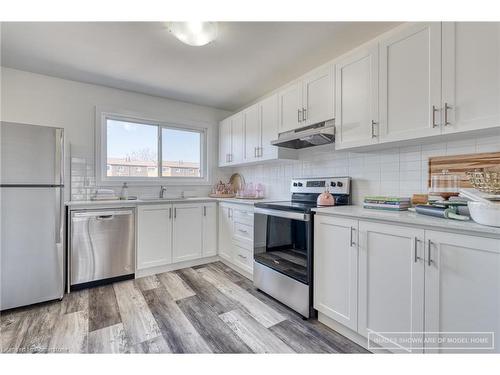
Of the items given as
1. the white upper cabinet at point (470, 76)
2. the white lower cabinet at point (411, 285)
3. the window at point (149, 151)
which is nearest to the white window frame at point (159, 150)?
the window at point (149, 151)

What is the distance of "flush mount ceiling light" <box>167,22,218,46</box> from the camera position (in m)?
1.70

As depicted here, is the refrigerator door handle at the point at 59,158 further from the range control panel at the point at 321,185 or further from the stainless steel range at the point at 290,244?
the range control panel at the point at 321,185

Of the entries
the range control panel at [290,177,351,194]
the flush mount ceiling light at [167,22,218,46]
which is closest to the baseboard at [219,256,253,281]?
the range control panel at [290,177,351,194]

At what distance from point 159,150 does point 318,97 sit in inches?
93.6

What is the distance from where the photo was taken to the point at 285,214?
208 cm

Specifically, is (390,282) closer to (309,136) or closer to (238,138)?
(309,136)

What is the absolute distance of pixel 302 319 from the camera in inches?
74.9

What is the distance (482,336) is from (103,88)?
406 cm

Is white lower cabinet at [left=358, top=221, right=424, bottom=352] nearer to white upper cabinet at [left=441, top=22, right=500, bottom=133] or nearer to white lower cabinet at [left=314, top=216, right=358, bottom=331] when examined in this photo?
white lower cabinet at [left=314, top=216, right=358, bottom=331]

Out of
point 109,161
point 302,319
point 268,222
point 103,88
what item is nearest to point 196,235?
point 268,222

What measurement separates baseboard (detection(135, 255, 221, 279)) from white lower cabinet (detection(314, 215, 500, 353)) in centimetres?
189

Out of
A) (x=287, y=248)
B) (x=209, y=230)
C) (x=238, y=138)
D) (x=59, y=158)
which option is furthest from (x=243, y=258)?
(x=59, y=158)

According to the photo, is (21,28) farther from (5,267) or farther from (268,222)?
(268,222)
